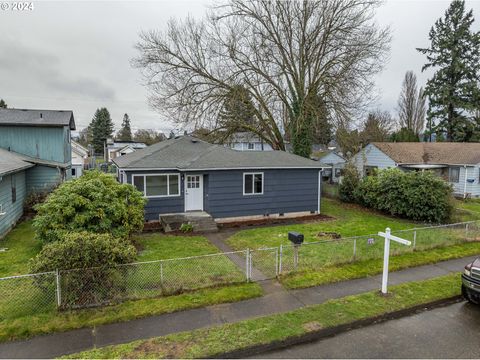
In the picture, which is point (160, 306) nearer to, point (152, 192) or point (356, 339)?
point (356, 339)

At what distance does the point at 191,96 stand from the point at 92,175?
37.8 ft

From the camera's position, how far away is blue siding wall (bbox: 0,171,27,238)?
1151 cm

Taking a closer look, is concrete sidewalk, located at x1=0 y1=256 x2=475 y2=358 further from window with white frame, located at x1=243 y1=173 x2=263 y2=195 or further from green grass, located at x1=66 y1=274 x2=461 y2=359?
window with white frame, located at x1=243 y1=173 x2=263 y2=195

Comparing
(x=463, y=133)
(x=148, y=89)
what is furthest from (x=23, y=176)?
(x=463, y=133)

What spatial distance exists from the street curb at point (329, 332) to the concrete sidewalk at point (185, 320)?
900mm

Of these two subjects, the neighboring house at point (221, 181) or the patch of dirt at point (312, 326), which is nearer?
the patch of dirt at point (312, 326)

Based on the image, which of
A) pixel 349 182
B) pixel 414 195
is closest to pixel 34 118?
pixel 349 182

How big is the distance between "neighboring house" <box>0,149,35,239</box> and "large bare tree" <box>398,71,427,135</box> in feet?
136

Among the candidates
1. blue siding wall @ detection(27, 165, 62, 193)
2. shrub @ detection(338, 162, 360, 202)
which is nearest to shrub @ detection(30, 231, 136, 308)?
blue siding wall @ detection(27, 165, 62, 193)

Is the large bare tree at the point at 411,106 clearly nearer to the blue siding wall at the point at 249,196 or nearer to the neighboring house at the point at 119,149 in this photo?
the blue siding wall at the point at 249,196

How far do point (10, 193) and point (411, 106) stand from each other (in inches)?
1718

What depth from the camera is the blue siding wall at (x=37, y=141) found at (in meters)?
17.7

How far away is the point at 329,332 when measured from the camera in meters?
5.68

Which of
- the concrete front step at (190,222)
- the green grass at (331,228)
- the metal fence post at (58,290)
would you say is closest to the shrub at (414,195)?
the green grass at (331,228)
